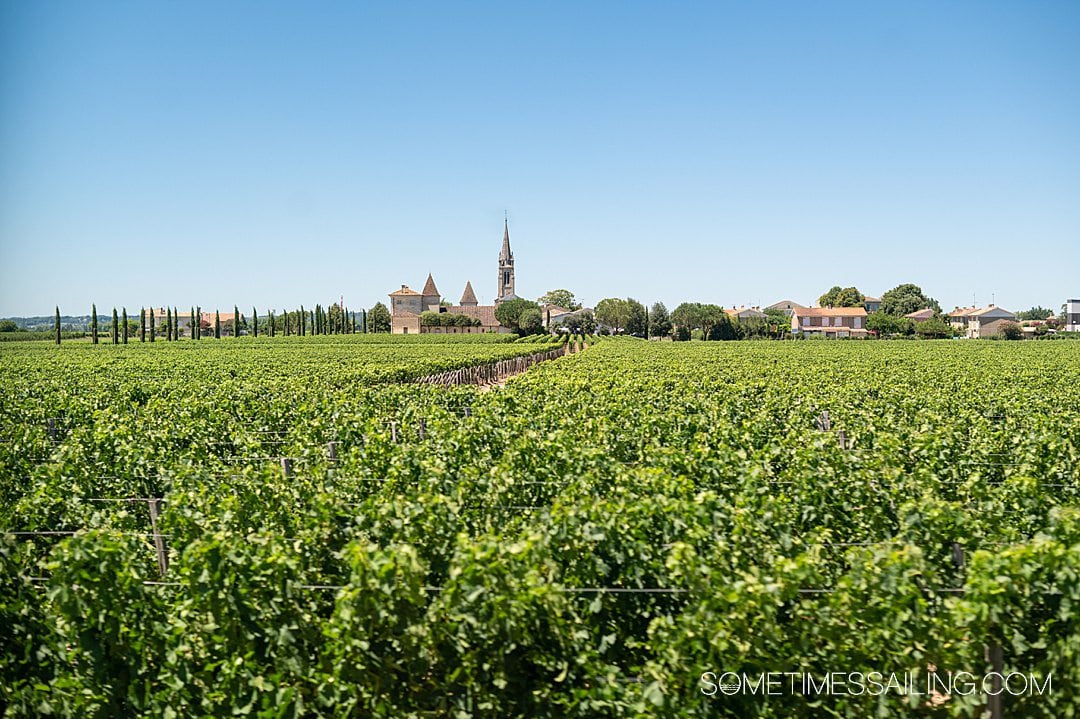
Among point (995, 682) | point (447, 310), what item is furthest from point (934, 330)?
point (995, 682)

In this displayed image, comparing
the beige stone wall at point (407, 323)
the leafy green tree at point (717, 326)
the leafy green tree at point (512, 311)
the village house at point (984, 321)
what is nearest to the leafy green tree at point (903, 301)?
the village house at point (984, 321)

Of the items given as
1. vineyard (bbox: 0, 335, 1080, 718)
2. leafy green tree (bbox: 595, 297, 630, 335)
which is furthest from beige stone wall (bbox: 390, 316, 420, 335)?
vineyard (bbox: 0, 335, 1080, 718)

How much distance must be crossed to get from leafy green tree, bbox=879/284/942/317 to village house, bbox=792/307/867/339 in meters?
16.9

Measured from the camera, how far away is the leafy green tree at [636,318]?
112 m

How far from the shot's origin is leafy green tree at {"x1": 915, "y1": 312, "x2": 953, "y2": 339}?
323 feet

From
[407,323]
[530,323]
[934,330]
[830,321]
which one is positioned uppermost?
[407,323]

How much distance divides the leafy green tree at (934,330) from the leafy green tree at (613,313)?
4142cm

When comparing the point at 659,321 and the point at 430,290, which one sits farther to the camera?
the point at 430,290

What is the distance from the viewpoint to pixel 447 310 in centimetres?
14025

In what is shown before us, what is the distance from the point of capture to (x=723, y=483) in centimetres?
747

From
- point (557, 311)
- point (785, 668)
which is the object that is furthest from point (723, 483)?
point (557, 311)

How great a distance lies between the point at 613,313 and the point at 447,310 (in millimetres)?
38055

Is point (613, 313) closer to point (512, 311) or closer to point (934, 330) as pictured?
point (512, 311)

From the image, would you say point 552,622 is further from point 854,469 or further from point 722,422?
point 722,422
